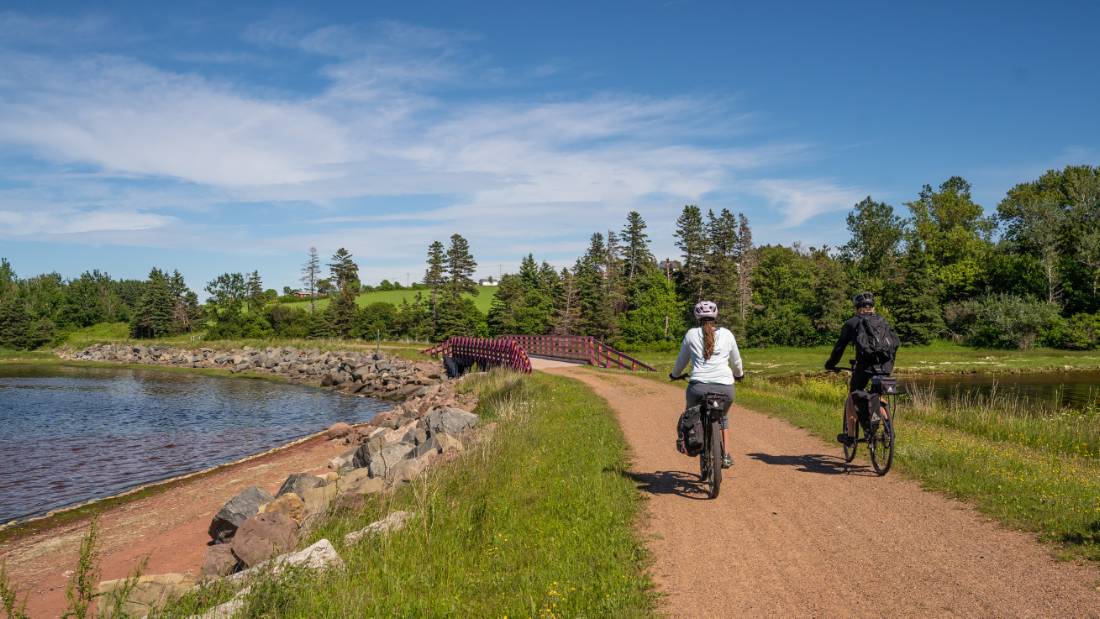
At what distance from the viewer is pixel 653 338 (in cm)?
6669

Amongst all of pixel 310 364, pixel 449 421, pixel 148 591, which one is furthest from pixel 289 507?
pixel 310 364

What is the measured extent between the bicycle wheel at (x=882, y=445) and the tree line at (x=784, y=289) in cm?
5592

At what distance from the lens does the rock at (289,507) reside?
36.9ft

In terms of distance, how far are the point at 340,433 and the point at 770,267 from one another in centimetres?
7430

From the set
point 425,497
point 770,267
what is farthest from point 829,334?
point 425,497

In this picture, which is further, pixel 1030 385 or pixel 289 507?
pixel 1030 385

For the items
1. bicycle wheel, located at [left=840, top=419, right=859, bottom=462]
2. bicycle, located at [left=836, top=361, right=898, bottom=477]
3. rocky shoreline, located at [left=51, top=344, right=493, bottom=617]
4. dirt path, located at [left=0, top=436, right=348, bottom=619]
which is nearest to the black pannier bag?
bicycle, located at [left=836, top=361, right=898, bottom=477]

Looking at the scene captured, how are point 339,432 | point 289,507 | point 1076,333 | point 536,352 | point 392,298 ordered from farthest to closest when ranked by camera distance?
point 392,298 < point 1076,333 < point 536,352 < point 339,432 < point 289,507

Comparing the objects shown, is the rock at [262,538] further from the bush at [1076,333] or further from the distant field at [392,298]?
the distant field at [392,298]

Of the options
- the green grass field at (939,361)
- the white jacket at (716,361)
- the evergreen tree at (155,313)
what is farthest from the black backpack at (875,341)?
the evergreen tree at (155,313)

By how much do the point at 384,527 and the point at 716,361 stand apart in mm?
4460

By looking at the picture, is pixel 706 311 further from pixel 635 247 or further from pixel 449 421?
pixel 635 247

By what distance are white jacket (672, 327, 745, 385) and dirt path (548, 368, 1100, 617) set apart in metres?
1.53

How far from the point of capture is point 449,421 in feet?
58.9
